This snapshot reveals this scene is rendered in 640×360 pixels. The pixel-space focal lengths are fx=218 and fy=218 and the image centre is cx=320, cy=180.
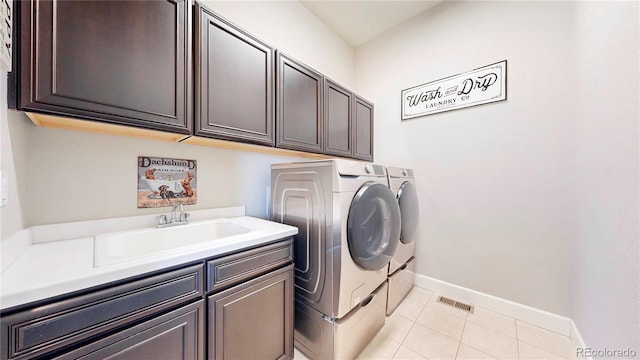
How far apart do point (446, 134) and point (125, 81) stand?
2530 mm

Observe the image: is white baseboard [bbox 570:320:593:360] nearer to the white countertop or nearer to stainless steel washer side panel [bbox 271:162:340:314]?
stainless steel washer side panel [bbox 271:162:340:314]

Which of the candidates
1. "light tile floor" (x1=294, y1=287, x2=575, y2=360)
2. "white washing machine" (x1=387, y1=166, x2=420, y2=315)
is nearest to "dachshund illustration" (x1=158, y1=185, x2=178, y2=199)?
"light tile floor" (x1=294, y1=287, x2=575, y2=360)

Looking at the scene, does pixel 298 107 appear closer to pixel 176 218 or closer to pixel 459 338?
pixel 176 218

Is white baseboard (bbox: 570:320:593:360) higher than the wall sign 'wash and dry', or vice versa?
the wall sign 'wash and dry'

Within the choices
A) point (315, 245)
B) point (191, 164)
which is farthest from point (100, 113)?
point (315, 245)

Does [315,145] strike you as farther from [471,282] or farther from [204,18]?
[471,282]

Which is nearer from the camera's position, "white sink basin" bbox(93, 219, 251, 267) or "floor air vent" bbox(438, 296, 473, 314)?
"white sink basin" bbox(93, 219, 251, 267)

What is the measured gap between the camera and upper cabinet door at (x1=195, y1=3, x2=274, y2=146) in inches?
47.5

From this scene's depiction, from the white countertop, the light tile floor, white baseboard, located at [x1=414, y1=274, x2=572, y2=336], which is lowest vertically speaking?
the light tile floor

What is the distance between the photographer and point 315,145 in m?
1.90

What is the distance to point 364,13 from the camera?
7.93ft

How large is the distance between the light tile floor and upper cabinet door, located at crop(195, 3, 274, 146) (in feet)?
5.18

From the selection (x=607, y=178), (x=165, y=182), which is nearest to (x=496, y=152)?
(x=607, y=178)

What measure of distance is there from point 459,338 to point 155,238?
2.26m
